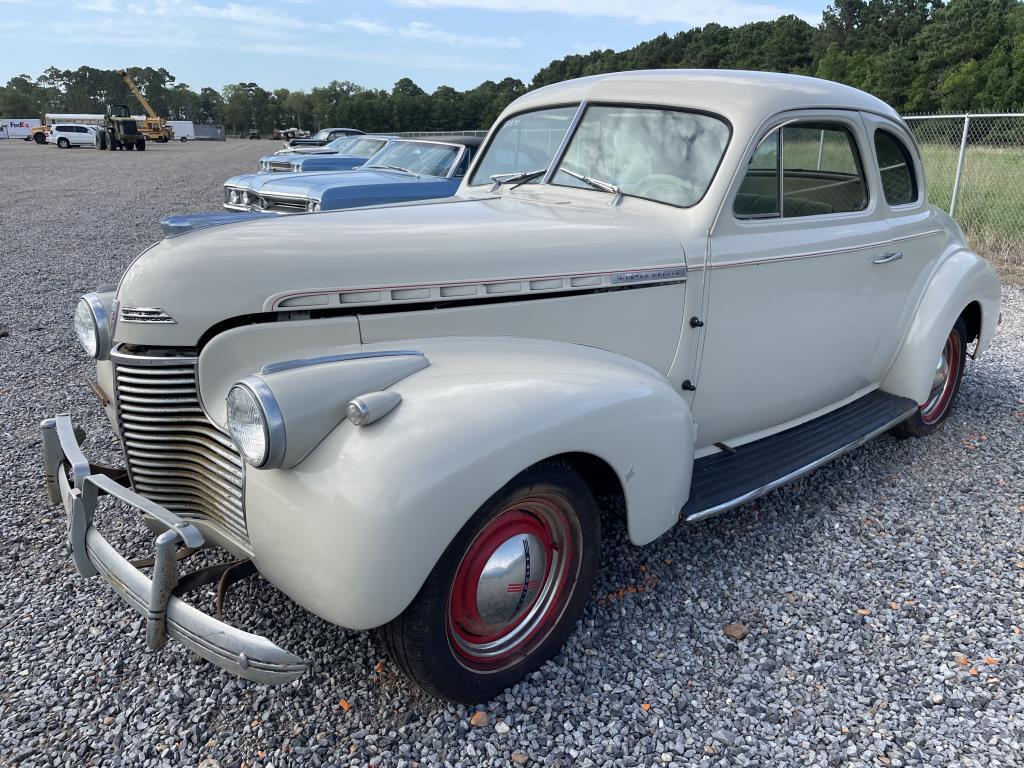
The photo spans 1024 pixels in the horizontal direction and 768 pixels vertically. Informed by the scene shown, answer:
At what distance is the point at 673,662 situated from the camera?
259 cm

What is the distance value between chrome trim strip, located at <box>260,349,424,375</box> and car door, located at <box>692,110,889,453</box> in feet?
4.56

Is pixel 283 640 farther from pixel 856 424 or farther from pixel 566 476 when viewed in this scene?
pixel 856 424

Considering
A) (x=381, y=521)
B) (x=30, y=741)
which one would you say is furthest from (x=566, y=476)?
(x=30, y=741)

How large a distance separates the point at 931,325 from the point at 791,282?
1.32 m

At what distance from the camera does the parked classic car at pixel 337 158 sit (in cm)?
1309

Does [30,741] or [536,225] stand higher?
[536,225]

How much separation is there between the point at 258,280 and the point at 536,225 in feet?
3.59

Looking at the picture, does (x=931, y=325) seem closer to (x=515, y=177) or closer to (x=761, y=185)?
(x=761, y=185)

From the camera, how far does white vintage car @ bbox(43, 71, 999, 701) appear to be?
1.98 metres

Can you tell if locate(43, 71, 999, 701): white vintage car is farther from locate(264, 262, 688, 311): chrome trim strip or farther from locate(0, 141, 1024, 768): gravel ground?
locate(0, 141, 1024, 768): gravel ground

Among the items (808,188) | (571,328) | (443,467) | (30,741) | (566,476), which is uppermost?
(808,188)

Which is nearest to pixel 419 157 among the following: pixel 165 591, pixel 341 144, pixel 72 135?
pixel 341 144

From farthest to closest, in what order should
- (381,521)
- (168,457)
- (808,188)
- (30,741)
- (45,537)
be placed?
1. (808,188)
2. (45,537)
3. (168,457)
4. (30,741)
5. (381,521)

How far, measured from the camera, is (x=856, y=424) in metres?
3.76
